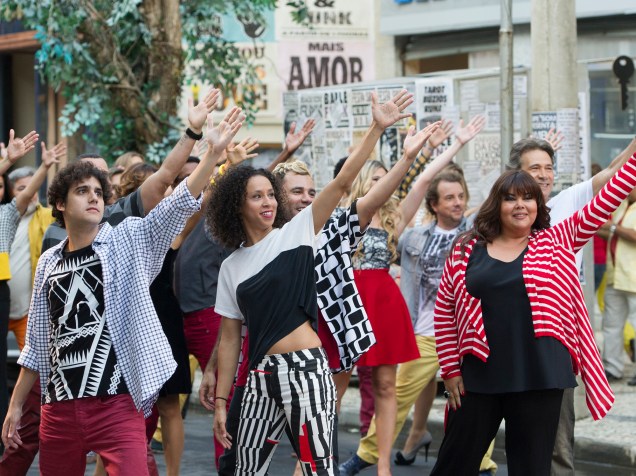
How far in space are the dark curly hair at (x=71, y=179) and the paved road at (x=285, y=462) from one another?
2.93 meters

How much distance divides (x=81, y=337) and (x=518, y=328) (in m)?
1.87

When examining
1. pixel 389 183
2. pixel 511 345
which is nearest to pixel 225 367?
pixel 389 183

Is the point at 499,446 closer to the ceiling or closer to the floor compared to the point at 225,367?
closer to the floor

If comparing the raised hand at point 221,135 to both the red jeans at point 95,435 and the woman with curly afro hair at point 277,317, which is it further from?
the red jeans at point 95,435

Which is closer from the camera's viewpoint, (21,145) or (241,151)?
(241,151)

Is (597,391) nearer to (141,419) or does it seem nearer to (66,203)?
(141,419)

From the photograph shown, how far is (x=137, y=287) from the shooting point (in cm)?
594

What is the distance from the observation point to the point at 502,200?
20.7 ft

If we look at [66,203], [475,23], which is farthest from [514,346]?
[475,23]

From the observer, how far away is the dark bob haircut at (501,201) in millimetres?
6285

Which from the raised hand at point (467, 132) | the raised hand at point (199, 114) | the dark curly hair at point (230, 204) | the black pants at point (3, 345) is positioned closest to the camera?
the raised hand at point (199, 114)

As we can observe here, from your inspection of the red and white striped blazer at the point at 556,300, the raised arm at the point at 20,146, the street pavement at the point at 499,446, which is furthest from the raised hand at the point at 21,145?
the red and white striped blazer at the point at 556,300

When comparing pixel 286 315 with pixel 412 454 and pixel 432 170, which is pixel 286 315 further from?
pixel 412 454

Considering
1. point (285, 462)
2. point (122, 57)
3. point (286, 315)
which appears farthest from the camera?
point (122, 57)
